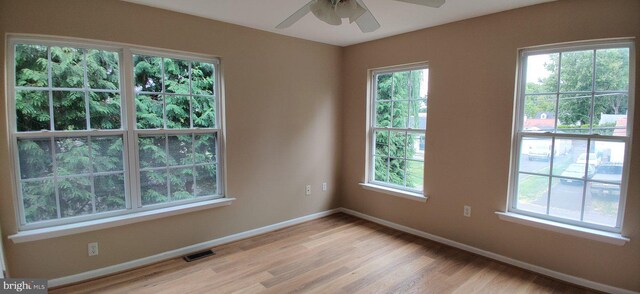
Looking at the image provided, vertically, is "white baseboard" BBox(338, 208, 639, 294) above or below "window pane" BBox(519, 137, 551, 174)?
below

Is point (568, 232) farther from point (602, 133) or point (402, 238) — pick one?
point (402, 238)

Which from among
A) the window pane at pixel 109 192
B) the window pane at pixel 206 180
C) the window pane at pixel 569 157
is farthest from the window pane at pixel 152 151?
the window pane at pixel 569 157

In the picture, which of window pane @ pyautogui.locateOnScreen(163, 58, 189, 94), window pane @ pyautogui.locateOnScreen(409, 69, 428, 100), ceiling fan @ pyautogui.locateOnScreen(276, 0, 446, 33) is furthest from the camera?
window pane @ pyautogui.locateOnScreen(409, 69, 428, 100)

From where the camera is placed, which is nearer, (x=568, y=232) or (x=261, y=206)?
(x=568, y=232)

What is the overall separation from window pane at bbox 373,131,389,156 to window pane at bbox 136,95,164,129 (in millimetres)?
2493

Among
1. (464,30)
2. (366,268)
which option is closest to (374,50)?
(464,30)

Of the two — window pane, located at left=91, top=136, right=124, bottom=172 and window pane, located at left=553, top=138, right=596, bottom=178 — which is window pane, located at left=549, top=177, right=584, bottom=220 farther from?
window pane, located at left=91, top=136, right=124, bottom=172

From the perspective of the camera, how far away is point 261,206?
3.62 metres

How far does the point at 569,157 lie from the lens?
8.63 feet

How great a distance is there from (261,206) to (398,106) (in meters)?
2.00

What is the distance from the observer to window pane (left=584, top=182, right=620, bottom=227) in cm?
244

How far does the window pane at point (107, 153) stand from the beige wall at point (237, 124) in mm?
517

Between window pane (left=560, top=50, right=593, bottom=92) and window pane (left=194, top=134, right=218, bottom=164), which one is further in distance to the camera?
window pane (left=194, top=134, right=218, bottom=164)

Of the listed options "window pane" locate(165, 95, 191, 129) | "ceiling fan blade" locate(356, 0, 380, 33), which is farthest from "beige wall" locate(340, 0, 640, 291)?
"window pane" locate(165, 95, 191, 129)
